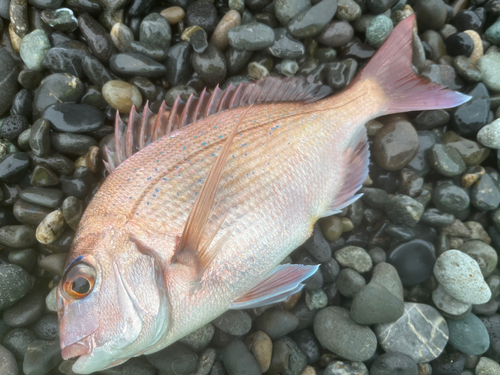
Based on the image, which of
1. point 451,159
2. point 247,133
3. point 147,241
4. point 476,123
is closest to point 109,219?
point 147,241

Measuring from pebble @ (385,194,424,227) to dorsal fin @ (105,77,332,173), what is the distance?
37.4 inches

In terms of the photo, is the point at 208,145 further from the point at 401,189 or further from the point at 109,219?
the point at 401,189

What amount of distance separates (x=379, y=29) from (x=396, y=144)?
897 millimetres

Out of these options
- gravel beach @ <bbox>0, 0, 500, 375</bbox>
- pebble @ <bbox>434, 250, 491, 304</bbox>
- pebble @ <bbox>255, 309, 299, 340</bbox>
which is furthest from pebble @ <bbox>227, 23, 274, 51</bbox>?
pebble @ <bbox>434, 250, 491, 304</bbox>

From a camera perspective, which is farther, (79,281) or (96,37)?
(96,37)

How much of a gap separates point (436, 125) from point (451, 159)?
328 mm

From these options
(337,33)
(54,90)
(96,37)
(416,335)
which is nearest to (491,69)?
(337,33)

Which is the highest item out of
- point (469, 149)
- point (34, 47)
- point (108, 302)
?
point (34, 47)

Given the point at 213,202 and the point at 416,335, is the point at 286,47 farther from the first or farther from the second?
the point at 416,335

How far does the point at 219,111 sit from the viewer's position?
191cm

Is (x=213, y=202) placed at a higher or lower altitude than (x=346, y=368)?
higher

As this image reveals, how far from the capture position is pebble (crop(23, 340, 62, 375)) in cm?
183

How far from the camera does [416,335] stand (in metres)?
2.10

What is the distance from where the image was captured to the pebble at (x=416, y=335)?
2.09 meters
